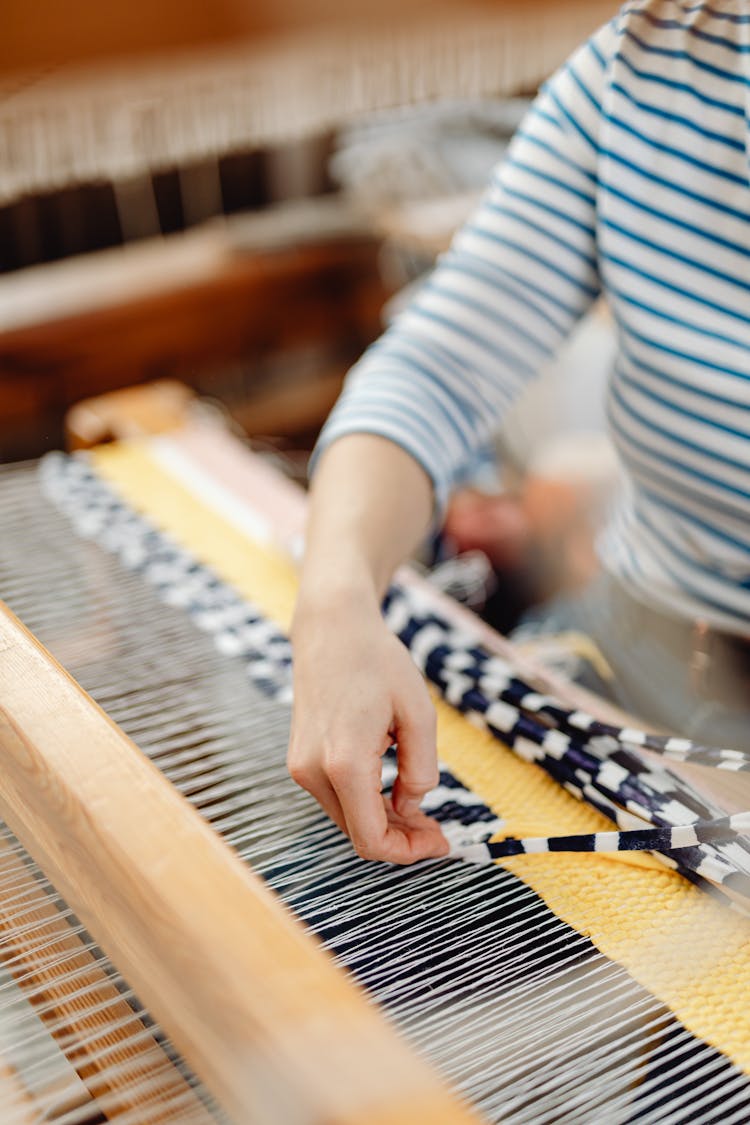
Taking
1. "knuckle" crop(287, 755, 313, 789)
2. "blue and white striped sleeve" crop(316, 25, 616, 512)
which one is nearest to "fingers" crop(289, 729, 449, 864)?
"knuckle" crop(287, 755, 313, 789)

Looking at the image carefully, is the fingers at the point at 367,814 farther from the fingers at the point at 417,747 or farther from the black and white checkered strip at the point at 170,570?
the black and white checkered strip at the point at 170,570

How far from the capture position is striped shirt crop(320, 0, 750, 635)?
32.7 inches

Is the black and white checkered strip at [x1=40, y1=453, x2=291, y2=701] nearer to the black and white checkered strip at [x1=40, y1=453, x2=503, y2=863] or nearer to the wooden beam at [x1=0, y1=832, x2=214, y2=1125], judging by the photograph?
the black and white checkered strip at [x1=40, y1=453, x2=503, y2=863]

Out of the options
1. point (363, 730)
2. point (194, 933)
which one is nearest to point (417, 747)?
point (363, 730)

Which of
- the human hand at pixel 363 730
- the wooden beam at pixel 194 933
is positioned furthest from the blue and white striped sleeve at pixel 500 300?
the wooden beam at pixel 194 933

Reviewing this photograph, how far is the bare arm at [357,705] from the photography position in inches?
26.0

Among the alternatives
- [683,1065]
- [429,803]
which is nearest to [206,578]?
[429,803]

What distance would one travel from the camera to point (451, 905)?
69 cm

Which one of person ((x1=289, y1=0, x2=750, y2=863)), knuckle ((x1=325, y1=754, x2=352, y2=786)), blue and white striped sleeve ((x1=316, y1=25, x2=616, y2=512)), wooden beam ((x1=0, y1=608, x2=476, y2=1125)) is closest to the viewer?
wooden beam ((x1=0, y1=608, x2=476, y2=1125))

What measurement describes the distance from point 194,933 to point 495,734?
448mm

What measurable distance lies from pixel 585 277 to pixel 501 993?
2.00 feet

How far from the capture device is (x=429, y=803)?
78 centimetres

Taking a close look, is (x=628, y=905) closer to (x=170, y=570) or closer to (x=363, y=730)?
(x=363, y=730)

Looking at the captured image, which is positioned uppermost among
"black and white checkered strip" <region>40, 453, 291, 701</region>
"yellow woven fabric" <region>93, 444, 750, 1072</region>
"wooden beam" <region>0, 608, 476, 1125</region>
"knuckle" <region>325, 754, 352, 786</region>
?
"wooden beam" <region>0, 608, 476, 1125</region>
